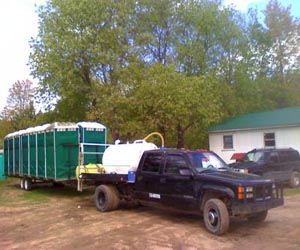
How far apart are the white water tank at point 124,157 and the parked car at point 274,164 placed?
625 centimetres

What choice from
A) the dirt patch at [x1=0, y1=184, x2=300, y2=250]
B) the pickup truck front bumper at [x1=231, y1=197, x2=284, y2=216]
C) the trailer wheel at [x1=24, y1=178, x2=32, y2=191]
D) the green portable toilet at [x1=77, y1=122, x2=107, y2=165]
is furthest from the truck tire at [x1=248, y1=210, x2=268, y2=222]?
the trailer wheel at [x1=24, y1=178, x2=32, y2=191]

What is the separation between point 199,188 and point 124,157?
11.4 feet

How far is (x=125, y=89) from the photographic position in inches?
1099

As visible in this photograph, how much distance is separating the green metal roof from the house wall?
12.9 inches

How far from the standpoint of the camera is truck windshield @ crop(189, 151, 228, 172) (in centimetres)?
1097

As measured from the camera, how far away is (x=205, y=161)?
36.9 feet

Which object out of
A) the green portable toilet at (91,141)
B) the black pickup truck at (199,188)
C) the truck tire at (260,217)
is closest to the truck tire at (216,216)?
the black pickup truck at (199,188)

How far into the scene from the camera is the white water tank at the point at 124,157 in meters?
12.8

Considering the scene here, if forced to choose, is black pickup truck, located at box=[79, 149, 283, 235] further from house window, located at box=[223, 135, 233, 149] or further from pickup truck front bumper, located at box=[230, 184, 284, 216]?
house window, located at box=[223, 135, 233, 149]

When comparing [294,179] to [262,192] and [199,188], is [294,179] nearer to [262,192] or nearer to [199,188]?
[262,192]

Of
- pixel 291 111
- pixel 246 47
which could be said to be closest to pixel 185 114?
pixel 291 111

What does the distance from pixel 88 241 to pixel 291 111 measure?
20542 mm

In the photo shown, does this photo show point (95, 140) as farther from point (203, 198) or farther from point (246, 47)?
point (246, 47)

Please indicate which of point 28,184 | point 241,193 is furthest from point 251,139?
point 241,193
